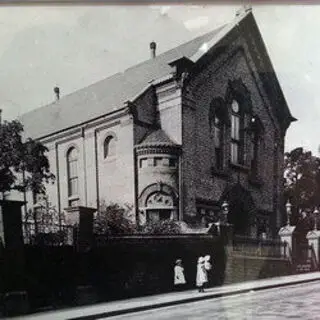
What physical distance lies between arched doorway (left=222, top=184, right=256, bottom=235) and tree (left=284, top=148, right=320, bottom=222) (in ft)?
0.81

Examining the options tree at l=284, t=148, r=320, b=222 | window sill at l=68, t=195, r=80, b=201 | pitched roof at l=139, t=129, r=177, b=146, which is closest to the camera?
window sill at l=68, t=195, r=80, b=201

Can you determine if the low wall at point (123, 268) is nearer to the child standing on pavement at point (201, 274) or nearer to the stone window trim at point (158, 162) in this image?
the child standing on pavement at point (201, 274)

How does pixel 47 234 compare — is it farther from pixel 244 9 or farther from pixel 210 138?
pixel 244 9

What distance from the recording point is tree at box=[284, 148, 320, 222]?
2.98 metres

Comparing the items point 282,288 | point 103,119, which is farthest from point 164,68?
point 282,288

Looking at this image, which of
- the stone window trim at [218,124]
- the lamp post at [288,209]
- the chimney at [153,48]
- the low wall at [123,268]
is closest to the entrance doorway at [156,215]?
the low wall at [123,268]

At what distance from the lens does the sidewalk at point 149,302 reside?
2.89 metres

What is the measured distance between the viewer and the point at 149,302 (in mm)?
3293

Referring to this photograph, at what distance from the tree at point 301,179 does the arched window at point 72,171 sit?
127 centimetres

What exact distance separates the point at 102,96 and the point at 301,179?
1.31 m

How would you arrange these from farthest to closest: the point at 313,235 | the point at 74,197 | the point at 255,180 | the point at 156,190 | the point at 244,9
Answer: the point at 313,235, the point at 255,180, the point at 156,190, the point at 74,197, the point at 244,9

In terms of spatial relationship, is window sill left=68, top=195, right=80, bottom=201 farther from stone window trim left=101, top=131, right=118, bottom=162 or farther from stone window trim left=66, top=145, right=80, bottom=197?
stone window trim left=101, top=131, right=118, bottom=162

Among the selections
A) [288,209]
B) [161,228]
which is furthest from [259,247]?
[161,228]

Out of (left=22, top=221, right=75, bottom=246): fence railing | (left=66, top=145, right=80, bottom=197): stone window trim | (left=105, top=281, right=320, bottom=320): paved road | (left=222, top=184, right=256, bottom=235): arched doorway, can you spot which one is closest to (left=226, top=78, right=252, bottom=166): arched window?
(left=222, top=184, right=256, bottom=235): arched doorway
